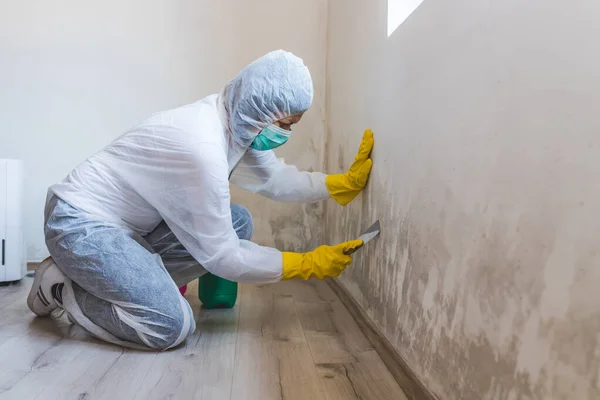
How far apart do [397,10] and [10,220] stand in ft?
5.85

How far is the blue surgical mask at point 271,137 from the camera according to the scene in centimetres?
147

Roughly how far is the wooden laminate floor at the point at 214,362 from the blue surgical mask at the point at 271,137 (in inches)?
22.4

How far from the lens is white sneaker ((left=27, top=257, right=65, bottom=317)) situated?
1557 millimetres

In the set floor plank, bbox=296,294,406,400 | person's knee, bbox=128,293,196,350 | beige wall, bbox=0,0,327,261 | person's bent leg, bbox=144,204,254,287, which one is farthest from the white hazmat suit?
beige wall, bbox=0,0,327,261

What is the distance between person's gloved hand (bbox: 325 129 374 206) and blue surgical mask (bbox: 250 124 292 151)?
263 millimetres

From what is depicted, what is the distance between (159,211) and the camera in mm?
1448

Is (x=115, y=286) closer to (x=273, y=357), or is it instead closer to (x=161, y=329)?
(x=161, y=329)

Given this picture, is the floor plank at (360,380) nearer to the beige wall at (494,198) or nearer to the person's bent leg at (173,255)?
the beige wall at (494,198)

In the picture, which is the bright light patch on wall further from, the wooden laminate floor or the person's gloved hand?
the wooden laminate floor

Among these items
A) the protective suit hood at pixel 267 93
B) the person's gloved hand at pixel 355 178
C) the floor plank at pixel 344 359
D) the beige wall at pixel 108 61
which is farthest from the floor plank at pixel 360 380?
the beige wall at pixel 108 61

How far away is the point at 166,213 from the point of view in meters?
1.43

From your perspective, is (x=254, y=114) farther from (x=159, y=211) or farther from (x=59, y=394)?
(x=59, y=394)

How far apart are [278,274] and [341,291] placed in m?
0.66

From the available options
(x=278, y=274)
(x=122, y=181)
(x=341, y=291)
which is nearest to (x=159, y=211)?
(x=122, y=181)
